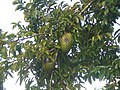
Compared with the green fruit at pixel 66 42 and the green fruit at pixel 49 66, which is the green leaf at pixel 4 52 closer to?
the green fruit at pixel 49 66

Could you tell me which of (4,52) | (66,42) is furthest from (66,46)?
(4,52)

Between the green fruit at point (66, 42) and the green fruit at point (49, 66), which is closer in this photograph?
the green fruit at point (66, 42)

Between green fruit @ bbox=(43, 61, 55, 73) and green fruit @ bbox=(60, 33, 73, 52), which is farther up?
green fruit @ bbox=(60, 33, 73, 52)

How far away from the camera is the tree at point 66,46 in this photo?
3619 millimetres

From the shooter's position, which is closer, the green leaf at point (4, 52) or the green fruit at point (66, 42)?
the green fruit at point (66, 42)

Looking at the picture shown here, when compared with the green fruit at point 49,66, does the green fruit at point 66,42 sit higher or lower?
higher

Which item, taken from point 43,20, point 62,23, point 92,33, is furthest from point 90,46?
point 43,20

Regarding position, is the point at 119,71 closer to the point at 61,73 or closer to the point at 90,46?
the point at 90,46

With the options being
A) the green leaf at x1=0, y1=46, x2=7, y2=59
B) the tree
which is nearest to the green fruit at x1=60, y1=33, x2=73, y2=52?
the tree

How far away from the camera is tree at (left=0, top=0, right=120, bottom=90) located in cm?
362

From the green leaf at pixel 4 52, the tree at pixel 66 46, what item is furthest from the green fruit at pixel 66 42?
the green leaf at pixel 4 52

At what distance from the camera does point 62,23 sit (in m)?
3.62

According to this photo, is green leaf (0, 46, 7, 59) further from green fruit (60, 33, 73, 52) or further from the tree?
green fruit (60, 33, 73, 52)

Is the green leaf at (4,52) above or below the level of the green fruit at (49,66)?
above
